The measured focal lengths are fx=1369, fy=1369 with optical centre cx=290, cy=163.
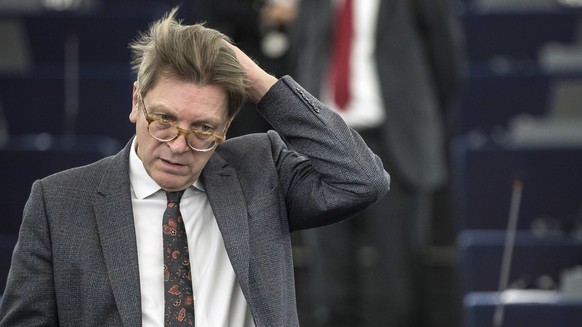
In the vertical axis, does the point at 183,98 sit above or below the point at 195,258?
above

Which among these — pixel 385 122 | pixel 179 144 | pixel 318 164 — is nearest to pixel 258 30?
pixel 385 122

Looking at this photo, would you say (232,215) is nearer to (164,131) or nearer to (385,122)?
(164,131)

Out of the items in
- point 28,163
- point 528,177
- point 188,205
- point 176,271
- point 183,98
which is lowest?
point 528,177

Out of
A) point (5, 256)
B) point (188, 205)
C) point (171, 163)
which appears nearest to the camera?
point (171, 163)

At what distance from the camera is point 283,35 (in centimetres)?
628

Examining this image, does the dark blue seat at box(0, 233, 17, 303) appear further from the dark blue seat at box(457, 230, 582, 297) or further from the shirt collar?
the shirt collar

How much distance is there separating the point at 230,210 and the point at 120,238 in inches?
9.8

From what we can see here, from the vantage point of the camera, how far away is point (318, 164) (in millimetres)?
2957

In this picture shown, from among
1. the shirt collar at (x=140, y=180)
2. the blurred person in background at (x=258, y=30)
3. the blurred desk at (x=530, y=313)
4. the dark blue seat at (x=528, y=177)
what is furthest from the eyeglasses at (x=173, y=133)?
the blurred person in background at (x=258, y=30)

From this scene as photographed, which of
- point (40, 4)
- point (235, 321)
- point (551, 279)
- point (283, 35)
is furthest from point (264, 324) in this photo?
point (40, 4)

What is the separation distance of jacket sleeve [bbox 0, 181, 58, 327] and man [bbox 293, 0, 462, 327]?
102 inches

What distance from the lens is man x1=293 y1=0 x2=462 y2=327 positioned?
17.2 ft

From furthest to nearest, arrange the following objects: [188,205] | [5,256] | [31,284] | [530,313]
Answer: [5,256] → [530,313] → [188,205] → [31,284]

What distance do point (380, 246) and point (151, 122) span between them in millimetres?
2643
